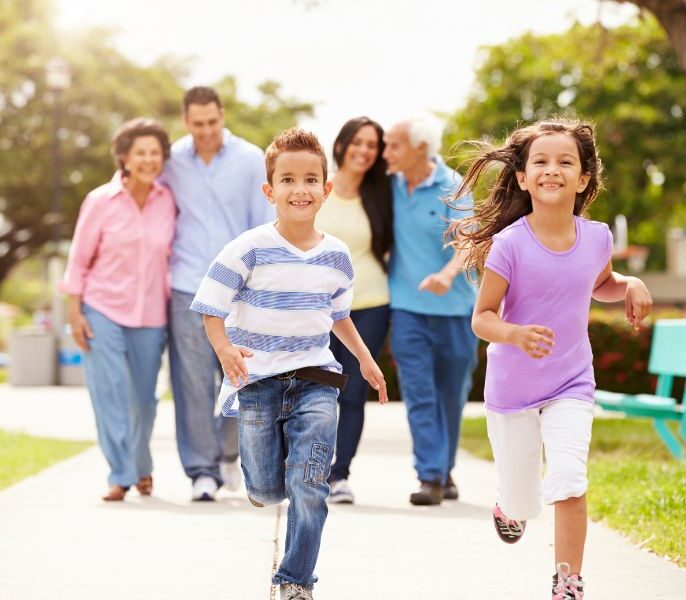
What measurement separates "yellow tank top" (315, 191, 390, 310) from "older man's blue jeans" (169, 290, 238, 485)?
34.9 inches

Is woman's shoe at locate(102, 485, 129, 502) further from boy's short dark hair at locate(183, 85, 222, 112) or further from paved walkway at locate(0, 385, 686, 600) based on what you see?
boy's short dark hair at locate(183, 85, 222, 112)

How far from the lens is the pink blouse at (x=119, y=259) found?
296 inches

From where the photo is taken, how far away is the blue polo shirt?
24.9 ft

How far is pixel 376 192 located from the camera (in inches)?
303

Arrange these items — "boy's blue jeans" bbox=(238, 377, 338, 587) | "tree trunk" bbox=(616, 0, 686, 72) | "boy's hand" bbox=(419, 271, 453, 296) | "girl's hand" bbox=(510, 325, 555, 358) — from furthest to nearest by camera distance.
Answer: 1. "tree trunk" bbox=(616, 0, 686, 72)
2. "boy's hand" bbox=(419, 271, 453, 296)
3. "boy's blue jeans" bbox=(238, 377, 338, 587)
4. "girl's hand" bbox=(510, 325, 555, 358)

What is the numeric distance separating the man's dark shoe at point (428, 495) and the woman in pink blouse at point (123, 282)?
154 cm

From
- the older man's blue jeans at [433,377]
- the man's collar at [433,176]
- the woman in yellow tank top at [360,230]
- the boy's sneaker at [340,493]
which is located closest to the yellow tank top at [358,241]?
the woman in yellow tank top at [360,230]

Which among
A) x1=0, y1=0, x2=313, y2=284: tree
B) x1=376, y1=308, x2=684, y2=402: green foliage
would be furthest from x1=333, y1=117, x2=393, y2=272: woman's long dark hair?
x1=0, y1=0, x2=313, y2=284: tree

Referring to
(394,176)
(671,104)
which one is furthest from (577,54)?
(671,104)

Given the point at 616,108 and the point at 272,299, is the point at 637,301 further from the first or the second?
the point at 616,108

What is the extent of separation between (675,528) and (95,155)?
117 ft

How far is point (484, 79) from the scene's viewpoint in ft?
132

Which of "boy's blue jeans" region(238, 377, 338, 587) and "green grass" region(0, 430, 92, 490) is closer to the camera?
"boy's blue jeans" region(238, 377, 338, 587)

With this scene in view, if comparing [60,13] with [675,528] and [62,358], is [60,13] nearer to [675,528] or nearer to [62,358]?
[62,358]
